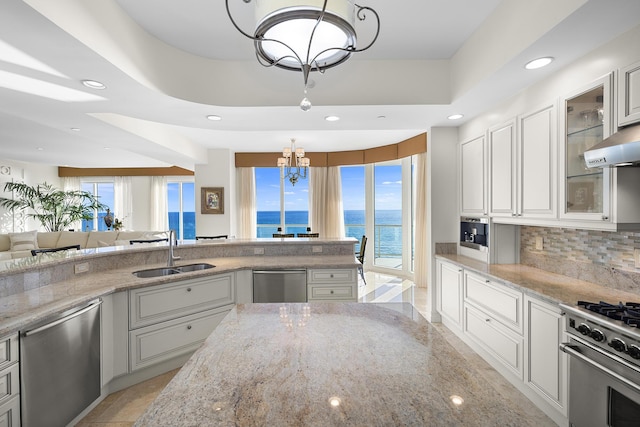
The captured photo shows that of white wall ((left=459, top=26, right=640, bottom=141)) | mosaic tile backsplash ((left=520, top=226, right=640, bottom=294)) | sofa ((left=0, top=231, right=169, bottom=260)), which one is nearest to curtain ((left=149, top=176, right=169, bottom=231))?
sofa ((left=0, top=231, right=169, bottom=260))

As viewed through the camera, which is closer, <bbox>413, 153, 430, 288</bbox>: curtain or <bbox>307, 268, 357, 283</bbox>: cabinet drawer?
<bbox>307, 268, 357, 283</bbox>: cabinet drawer

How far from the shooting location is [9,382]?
1.59 metres

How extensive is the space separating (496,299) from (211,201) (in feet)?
18.0

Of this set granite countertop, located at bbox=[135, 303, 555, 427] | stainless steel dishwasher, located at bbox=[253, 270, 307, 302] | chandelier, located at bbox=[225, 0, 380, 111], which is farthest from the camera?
stainless steel dishwasher, located at bbox=[253, 270, 307, 302]

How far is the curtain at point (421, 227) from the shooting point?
5.72m

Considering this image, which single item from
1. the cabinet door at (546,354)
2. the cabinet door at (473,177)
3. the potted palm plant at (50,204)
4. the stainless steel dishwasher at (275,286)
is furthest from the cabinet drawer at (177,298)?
the potted palm plant at (50,204)

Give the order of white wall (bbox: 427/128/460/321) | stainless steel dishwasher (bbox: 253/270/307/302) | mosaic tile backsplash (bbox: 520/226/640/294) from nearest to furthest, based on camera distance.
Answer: mosaic tile backsplash (bbox: 520/226/640/294), stainless steel dishwasher (bbox: 253/270/307/302), white wall (bbox: 427/128/460/321)

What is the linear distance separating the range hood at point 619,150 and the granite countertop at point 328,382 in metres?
1.32

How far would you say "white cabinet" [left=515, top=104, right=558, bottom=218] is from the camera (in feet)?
7.69

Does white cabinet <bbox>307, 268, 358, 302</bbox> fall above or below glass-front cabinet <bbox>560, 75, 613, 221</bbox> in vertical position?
below

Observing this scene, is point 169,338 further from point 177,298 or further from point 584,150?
point 584,150

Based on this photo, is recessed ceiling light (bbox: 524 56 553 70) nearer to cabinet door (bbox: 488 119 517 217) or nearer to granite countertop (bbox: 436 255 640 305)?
cabinet door (bbox: 488 119 517 217)

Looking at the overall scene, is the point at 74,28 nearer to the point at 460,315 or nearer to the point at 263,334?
the point at 263,334

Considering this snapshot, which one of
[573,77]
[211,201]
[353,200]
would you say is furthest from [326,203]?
[573,77]
